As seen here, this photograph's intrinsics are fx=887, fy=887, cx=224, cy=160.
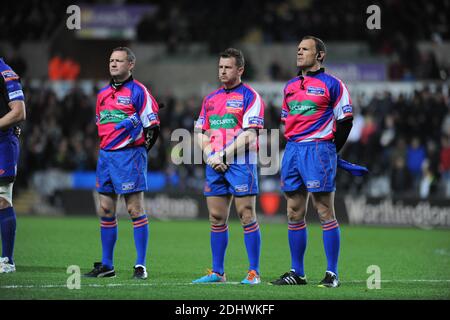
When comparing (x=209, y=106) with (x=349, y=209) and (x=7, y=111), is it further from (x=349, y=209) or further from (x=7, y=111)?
(x=349, y=209)

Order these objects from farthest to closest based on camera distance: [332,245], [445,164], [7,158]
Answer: [445,164] → [7,158] → [332,245]

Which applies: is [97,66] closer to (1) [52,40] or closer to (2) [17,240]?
(1) [52,40]

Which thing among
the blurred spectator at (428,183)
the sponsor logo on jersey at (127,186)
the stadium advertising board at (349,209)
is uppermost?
the sponsor logo on jersey at (127,186)

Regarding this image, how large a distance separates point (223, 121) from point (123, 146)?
1175mm

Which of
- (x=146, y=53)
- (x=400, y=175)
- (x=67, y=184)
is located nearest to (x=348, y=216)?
(x=400, y=175)

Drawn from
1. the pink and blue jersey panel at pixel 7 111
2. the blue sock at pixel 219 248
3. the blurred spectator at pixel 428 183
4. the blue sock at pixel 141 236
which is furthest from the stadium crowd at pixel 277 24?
the pink and blue jersey panel at pixel 7 111

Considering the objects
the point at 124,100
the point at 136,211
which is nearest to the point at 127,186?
the point at 136,211

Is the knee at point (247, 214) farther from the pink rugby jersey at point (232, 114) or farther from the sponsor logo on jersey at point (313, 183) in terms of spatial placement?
the sponsor logo on jersey at point (313, 183)

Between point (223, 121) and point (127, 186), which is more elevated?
point (223, 121)

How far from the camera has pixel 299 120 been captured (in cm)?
890

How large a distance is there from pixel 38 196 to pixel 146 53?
640 cm

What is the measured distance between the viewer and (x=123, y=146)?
956 cm

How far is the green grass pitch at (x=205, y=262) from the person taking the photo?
8.11 m

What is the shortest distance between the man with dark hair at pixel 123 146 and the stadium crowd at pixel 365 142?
Answer: 11.1 meters
